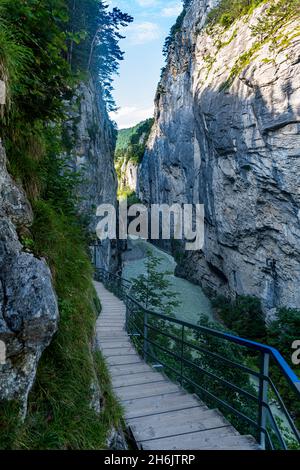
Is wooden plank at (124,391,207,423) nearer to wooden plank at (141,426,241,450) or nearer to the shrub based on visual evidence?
wooden plank at (141,426,241,450)

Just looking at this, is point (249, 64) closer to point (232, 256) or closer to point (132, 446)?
point (232, 256)

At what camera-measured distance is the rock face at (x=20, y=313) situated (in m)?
2.20

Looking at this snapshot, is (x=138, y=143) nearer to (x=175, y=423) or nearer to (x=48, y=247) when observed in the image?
(x=48, y=247)

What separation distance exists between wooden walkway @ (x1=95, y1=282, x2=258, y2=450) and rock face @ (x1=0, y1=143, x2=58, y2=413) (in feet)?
5.47

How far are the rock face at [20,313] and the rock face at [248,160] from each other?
1705 centimetres

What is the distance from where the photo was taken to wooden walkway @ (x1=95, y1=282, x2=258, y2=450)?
3066 mm

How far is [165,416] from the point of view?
373 cm

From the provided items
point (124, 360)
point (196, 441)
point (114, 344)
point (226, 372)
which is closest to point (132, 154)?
point (226, 372)

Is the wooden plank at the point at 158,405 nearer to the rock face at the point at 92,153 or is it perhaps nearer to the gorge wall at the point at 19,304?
the gorge wall at the point at 19,304

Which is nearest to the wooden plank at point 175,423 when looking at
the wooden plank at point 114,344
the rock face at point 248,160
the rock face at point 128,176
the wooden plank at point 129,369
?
the wooden plank at point 129,369

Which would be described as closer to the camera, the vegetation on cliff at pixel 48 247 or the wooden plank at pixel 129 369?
the vegetation on cliff at pixel 48 247

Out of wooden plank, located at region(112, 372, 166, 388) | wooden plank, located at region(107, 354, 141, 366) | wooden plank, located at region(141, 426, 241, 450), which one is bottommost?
wooden plank, located at region(107, 354, 141, 366)

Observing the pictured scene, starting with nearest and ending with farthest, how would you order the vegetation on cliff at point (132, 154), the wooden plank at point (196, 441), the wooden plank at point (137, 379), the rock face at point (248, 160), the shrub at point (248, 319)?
1. the wooden plank at point (196, 441)
2. the wooden plank at point (137, 379)
3. the rock face at point (248, 160)
4. the shrub at point (248, 319)
5. the vegetation on cliff at point (132, 154)

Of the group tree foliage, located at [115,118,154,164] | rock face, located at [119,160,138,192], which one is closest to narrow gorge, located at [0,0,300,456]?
tree foliage, located at [115,118,154,164]
